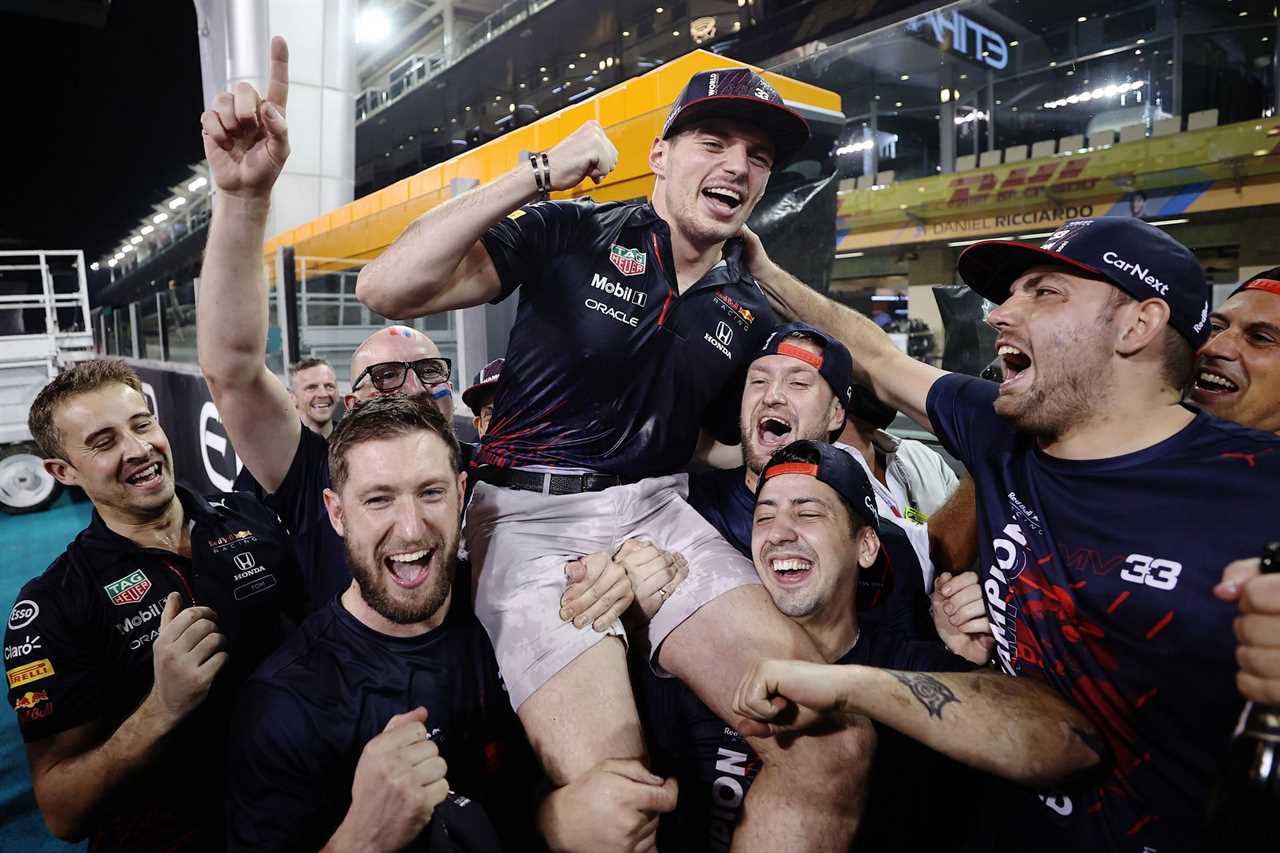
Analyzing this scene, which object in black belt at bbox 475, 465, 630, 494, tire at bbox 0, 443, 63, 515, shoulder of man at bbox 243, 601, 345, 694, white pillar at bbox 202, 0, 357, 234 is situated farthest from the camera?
tire at bbox 0, 443, 63, 515

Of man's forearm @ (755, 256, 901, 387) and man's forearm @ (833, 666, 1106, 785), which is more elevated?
man's forearm @ (755, 256, 901, 387)

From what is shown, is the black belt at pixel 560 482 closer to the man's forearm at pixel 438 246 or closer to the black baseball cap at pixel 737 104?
the man's forearm at pixel 438 246

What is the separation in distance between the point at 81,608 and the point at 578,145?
2152 millimetres

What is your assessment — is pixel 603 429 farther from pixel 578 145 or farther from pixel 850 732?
pixel 850 732

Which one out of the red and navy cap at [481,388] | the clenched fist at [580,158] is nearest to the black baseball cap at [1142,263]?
the clenched fist at [580,158]

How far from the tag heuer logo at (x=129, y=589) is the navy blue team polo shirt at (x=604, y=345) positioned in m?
1.25

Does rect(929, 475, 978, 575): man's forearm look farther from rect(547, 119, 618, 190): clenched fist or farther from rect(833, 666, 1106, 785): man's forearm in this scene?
rect(547, 119, 618, 190): clenched fist

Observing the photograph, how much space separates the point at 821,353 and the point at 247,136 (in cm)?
189

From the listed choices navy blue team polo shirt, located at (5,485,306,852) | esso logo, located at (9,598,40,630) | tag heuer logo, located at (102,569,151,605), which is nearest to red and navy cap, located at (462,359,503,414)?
navy blue team polo shirt, located at (5,485,306,852)

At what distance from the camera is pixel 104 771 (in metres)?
2.19

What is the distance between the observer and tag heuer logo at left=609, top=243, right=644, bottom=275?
8.20 ft

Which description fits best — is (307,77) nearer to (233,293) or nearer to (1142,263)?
(233,293)

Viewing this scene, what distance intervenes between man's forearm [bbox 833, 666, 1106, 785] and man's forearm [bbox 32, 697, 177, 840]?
1.95 metres

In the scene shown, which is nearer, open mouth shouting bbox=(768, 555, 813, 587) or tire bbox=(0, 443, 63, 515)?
open mouth shouting bbox=(768, 555, 813, 587)
